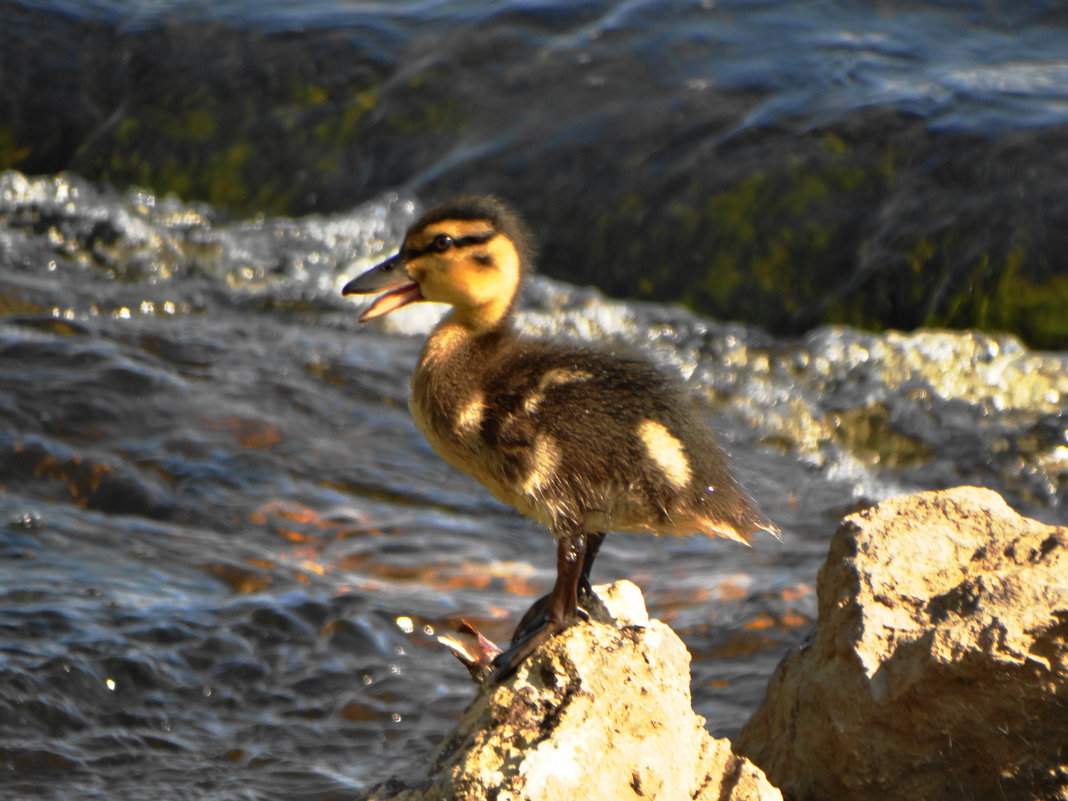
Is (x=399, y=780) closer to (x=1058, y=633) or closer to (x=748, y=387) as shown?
(x=1058, y=633)

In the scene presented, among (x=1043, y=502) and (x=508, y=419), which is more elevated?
(x=508, y=419)

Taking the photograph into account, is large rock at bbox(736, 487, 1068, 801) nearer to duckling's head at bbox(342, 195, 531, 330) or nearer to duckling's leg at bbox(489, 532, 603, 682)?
duckling's leg at bbox(489, 532, 603, 682)

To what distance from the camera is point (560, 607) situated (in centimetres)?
374

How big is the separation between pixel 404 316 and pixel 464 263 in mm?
4860

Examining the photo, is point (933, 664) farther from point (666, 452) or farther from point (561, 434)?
point (561, 434)

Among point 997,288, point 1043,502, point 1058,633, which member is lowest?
point 1043,502

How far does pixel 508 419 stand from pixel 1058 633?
158 centimetres

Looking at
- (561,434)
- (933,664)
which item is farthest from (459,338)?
(933,664)

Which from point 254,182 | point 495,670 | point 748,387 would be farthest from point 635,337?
point 495,670

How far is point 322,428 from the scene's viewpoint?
7211mm

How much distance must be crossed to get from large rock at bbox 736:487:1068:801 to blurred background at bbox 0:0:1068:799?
831 millimetres

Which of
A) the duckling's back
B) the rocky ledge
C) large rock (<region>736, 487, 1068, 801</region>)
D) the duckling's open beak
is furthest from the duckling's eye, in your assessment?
large rock (<region>736, 487, 1068, 801</region>)

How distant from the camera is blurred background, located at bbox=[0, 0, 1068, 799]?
16.5 feet

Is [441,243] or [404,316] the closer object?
[441,243]
